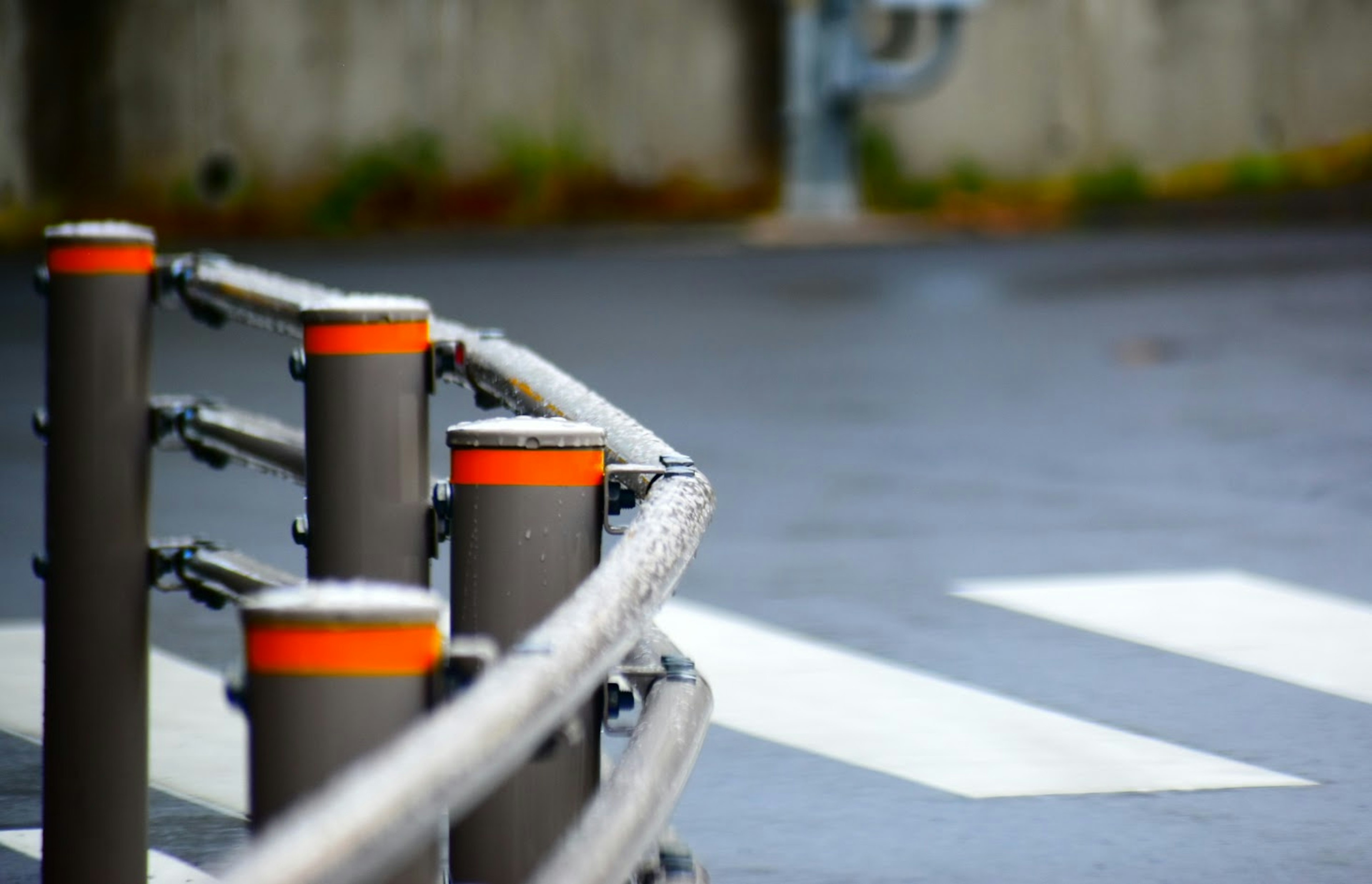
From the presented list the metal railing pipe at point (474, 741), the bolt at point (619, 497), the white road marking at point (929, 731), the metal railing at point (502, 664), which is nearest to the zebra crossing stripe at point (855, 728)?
the white road marking at point (929, 731)

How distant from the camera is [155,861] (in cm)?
420

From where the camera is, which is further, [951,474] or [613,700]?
[951,474]

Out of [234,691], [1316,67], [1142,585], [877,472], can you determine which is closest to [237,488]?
[877,472]

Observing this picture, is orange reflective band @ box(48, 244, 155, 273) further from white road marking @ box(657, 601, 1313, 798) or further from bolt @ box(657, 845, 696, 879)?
white road marking @ box(657, 601, 1313, 798)

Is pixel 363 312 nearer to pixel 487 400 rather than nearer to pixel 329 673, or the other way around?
pixel 487 400

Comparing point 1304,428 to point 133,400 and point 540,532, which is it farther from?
point 540,532

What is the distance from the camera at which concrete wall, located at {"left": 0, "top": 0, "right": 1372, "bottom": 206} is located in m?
20.0

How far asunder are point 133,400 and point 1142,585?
3476 mm

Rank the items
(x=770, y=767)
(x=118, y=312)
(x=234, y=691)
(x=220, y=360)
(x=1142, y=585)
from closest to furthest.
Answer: (x=234, y=691)
(x=118, y=312)
(x=770, y=767)
(x=1142, y=585)
(x=220, y=360)

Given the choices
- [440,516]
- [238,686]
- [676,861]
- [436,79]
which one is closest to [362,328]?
[440,516]

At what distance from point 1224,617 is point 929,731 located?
146 cm

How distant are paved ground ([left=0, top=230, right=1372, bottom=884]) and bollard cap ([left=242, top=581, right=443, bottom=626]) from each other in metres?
2.03

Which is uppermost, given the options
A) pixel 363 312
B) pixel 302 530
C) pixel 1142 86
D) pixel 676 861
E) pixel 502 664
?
pixel 1142 86

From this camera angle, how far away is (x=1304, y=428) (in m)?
9.45
